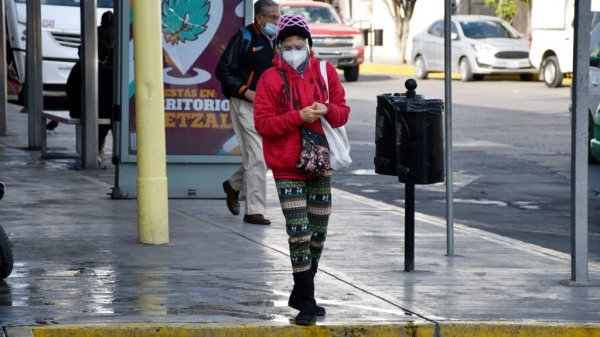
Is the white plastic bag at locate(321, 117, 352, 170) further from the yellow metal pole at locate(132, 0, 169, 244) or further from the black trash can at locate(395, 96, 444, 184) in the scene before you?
the yellow metal pole at locate(132, 0, 169, 244)

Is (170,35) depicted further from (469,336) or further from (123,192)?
(469,336)

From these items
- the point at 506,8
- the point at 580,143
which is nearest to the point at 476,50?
the point at 506,8

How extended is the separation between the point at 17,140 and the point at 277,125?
12863 mm

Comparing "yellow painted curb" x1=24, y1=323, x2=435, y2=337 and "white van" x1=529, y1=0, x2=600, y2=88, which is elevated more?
"white van" x1=529, y1=0, x2=600, y2=88

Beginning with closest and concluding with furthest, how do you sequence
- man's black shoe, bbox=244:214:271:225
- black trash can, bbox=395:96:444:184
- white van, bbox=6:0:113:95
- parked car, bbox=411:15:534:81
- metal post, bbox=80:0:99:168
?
black trash can, bbox=395:96:444:184 < man's black shoe, bbox=244:214:271:225 < metal post, bbox=80:0:99:168 < white van, bbox=6:0:113:95 < parked car, bbox=411:15:534:81

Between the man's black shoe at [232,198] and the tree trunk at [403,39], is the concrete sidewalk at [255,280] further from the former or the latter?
the tree trunk at [403,39]

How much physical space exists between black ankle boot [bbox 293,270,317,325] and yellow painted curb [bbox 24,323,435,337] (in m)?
A: 0.06

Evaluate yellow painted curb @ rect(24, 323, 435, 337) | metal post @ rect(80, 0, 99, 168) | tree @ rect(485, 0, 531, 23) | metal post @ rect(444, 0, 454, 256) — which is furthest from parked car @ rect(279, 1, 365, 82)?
yellow painted curb @ rect(24, 323, 435, 337)

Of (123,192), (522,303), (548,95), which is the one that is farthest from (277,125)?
(548,95)

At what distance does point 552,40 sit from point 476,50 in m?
2.94

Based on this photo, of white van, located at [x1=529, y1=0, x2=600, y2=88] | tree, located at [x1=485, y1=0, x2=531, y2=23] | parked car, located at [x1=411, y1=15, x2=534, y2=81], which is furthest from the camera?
tree, located at [x1=485, y1=0, x2=531, y2=23]

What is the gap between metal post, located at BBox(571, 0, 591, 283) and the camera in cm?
864

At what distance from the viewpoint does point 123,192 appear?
41.7 ft

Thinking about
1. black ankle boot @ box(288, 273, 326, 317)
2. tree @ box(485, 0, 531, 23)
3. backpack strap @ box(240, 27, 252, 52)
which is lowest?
black ankle boot @ box(288, 273, 326, 317)
